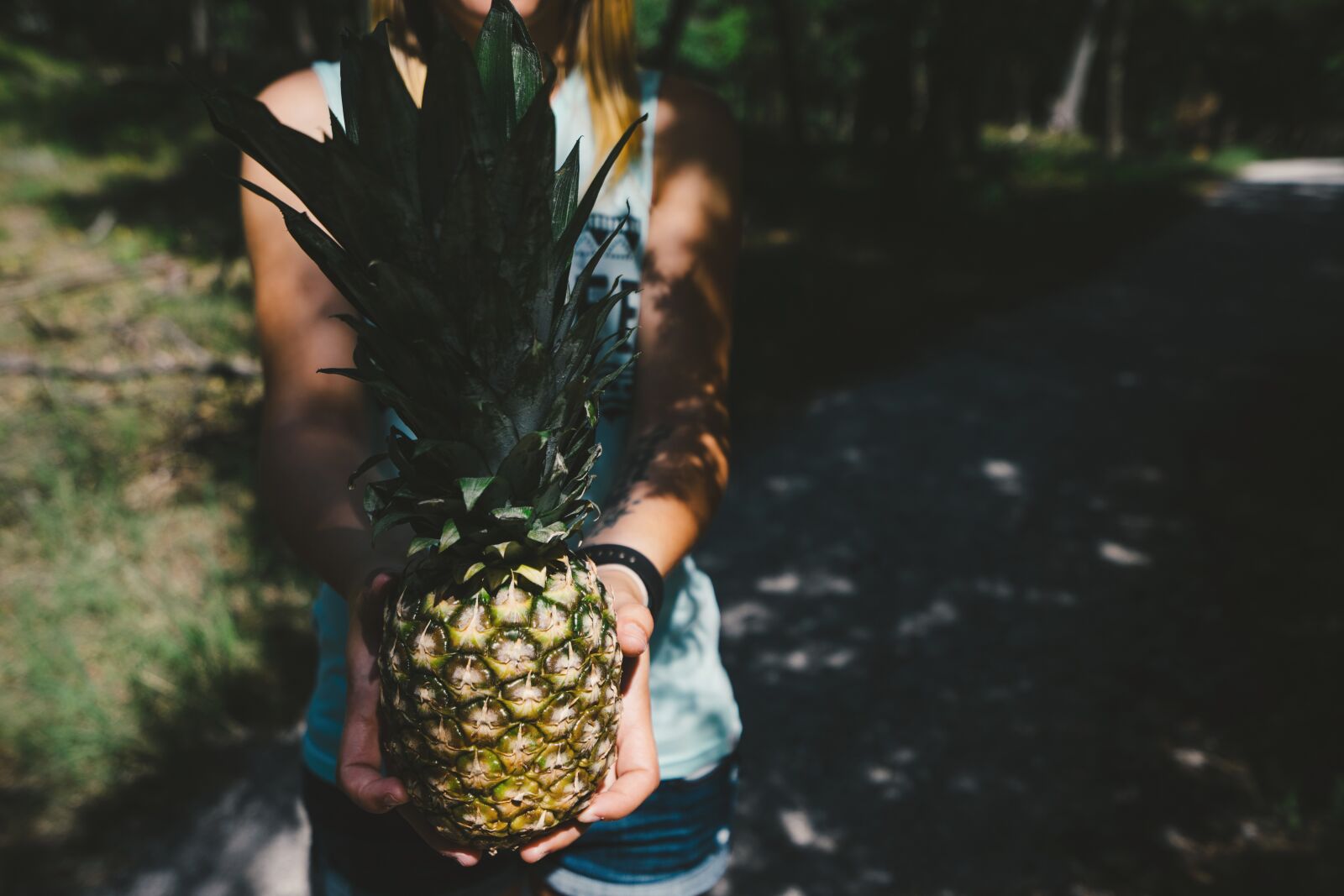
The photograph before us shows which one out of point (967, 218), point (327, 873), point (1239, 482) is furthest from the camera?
point (967, 218)

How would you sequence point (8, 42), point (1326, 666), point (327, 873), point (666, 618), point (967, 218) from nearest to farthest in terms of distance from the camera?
1. point (327, 873)
2. point (666, 618)
3. point (1326, 666)
4. point (967, 218)
5. point (8, 42)

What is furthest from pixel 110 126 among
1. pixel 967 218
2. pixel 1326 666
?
pixel 1326 666

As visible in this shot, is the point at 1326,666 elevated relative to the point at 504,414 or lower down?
lower down

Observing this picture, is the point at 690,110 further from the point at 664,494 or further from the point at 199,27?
the point at 199,27

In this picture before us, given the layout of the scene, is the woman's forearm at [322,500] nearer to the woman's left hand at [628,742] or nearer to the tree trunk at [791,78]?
the woman's left hand at [628,742]

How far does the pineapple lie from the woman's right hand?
0.12ft

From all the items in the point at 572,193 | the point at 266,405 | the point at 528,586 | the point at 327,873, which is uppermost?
the point at 572,193

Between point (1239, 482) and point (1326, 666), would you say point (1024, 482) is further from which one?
point (1326, 666)

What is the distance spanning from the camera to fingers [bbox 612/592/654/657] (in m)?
1.51

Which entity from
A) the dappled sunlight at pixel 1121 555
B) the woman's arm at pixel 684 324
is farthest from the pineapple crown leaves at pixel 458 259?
the dappled sunlight at pixel 1121 555

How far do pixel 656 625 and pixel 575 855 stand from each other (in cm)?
51

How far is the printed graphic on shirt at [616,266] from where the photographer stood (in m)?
1.82

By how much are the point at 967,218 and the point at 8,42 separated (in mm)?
19829

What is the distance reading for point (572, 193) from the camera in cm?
135
